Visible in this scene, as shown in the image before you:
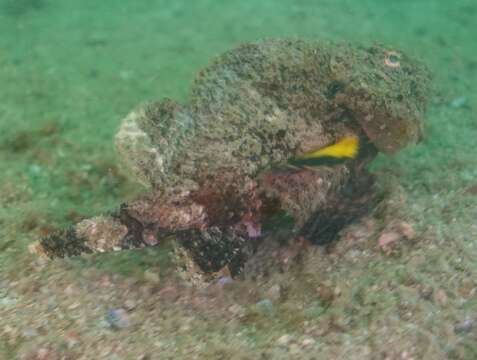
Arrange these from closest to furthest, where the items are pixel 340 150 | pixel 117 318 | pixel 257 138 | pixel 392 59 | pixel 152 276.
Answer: pixel 117 318, pixel 257 138, pixel 152 276, pixel 340 150, pixel 392 59

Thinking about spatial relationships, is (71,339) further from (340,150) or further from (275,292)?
(340,150)

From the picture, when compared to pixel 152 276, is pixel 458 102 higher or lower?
higher

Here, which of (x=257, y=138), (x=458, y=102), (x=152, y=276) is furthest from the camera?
(x=458, y=102)

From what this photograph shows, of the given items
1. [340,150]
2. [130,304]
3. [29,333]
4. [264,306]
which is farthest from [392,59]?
[29,333]

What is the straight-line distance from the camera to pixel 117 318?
260 cm

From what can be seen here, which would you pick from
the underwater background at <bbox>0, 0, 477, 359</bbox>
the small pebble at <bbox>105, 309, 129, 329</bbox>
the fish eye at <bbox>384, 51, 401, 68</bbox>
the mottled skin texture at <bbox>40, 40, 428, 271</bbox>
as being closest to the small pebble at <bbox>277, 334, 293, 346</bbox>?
the underwater background at <bbox>0, 0, 477, 359</bbox>

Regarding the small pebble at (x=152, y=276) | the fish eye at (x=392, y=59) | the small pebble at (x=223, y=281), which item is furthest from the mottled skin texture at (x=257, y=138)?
the small pebble at (x=152, y=276)

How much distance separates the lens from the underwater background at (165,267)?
2410 mm

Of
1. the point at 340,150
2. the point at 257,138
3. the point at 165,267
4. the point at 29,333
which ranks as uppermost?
the point at 257,138

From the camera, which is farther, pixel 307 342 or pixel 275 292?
pixel 275 292

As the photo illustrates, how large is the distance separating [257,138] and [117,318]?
4.31ft

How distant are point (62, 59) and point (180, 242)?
16.8ft

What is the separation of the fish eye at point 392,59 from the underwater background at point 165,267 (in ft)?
1.87

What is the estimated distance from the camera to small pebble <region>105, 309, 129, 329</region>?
254 centimetres
